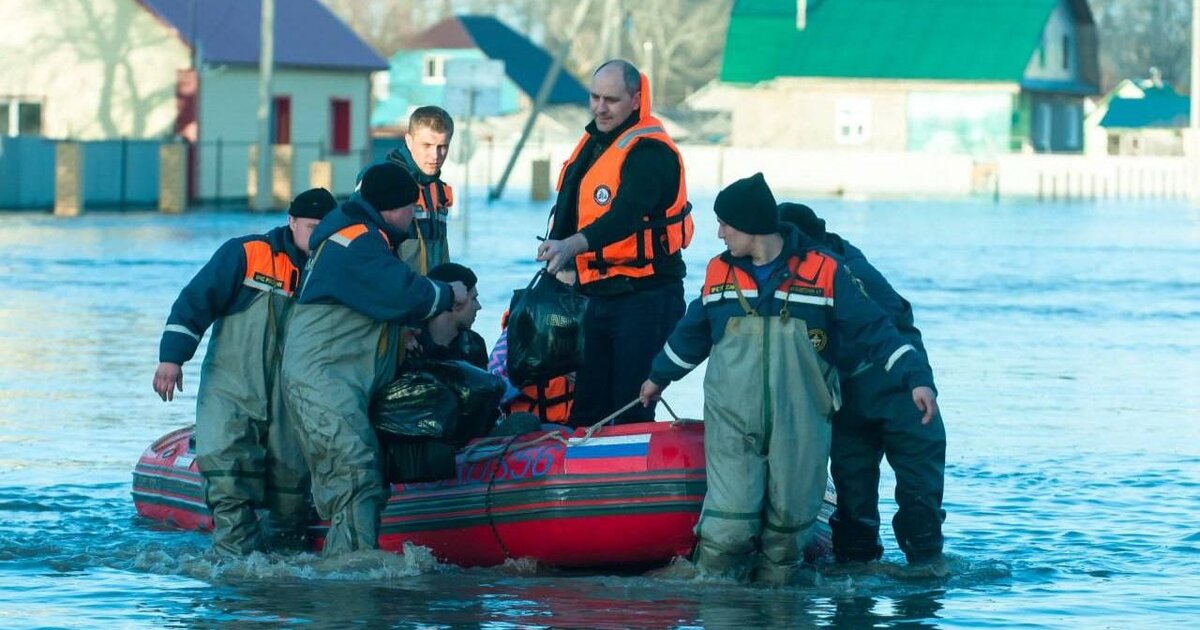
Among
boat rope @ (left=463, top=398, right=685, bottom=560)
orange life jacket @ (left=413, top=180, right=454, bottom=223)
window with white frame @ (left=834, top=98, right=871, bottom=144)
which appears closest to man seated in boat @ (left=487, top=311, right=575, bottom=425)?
orange life jacket @ (left=413, top=180, right=454, bottom=223)

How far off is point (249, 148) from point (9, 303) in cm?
2380

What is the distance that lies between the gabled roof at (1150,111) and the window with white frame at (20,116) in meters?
53.4

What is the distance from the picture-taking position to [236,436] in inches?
375

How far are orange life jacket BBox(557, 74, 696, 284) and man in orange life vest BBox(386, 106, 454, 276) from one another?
78 cm

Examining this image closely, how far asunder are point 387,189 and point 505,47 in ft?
267

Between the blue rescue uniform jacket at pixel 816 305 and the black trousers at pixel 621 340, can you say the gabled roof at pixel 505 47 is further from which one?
the blue rescue uniform jacket at pixel 816 305

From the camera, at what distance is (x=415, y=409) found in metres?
9.34

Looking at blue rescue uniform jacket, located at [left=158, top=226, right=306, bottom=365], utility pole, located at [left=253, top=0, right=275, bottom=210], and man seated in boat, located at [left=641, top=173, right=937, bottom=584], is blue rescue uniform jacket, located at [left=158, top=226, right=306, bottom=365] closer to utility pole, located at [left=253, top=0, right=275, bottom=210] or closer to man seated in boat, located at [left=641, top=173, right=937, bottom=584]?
man seated in boat, located at [left=641, top=173, right=937, bottom=584]

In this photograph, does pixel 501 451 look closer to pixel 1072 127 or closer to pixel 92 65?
pixel 92 65

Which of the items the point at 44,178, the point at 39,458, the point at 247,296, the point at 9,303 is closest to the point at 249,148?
the point at 44,178

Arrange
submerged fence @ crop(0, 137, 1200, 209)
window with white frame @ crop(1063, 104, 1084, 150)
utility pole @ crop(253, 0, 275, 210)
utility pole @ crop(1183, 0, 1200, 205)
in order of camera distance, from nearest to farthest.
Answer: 1. utility pole @ crop(253, 0, 275, 210)
2. submerged fence @ crop(0, 137, 1200, 209)
3. utility pole @ crop(1183, 0, 1200, 205)
4. window with white frame @ crop(1063, 104, 1084, 150)

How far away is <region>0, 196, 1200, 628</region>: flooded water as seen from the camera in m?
8.98

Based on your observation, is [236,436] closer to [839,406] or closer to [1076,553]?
[839,406]

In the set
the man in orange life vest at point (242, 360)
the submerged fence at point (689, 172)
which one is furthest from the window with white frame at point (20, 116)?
the man in orange life vest at point (242, 360)
